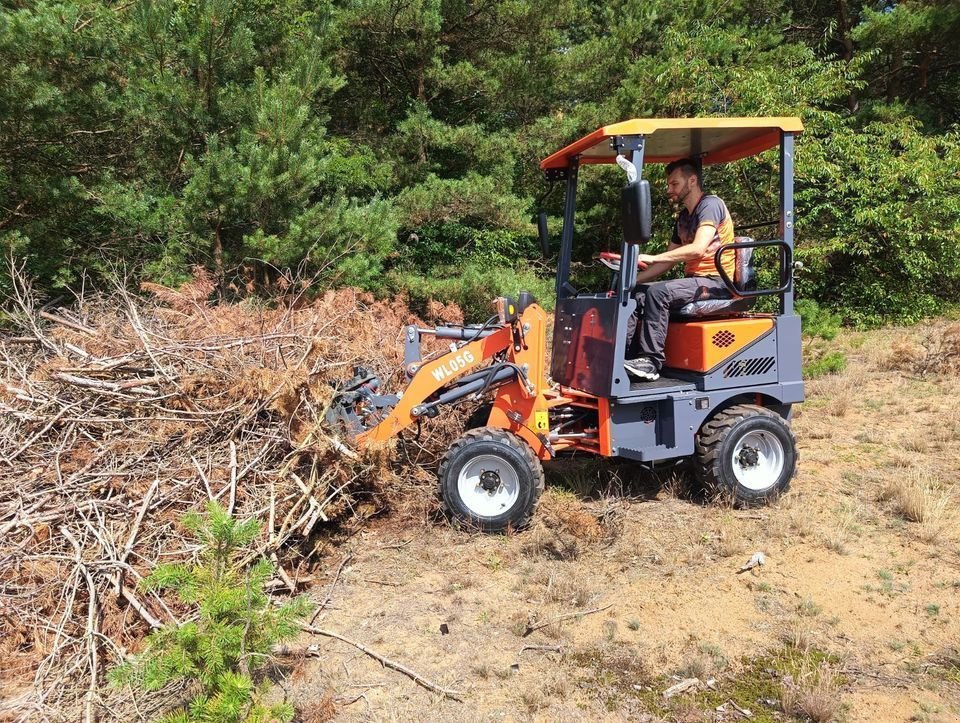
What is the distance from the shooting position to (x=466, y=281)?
11.9 m

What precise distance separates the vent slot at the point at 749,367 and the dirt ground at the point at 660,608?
944 millimetres

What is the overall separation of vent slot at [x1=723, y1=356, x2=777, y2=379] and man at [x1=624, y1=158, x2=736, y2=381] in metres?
0.48

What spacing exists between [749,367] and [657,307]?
855 mm

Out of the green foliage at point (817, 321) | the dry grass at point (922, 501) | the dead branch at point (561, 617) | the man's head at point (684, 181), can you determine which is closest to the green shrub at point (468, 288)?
the green foliage at point (817, 321)

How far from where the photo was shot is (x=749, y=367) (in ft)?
16.9

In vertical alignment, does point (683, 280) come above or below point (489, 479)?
above

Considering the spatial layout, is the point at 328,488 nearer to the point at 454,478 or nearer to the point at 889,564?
the point at 454,478

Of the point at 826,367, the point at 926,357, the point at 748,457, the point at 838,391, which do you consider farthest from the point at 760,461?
the point at 926,357

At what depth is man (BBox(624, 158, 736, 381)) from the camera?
4.96 meters

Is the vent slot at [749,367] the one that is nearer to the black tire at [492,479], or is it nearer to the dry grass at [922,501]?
the dry grass at [922,501]

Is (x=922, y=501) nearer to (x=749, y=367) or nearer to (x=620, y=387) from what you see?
(x=749, y=367)

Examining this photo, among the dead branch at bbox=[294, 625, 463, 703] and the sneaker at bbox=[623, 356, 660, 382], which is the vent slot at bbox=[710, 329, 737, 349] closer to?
the sneaker at bbox=[623, 356, 660, 382]

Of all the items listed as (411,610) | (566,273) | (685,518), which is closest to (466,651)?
(411,610)

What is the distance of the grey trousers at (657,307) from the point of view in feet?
16.3
